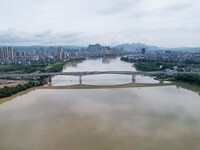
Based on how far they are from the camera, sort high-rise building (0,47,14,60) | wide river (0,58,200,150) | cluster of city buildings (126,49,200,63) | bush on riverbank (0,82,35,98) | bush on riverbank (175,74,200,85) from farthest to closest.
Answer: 1. high-rise building (0,47,14,60)
2. cluster of city buildings (126,49,200,63)
3. bush on riverbank (175,74,200,85)
4. bush on riverbank (0,82,35,98)
5. wide river (0,58,200,150)

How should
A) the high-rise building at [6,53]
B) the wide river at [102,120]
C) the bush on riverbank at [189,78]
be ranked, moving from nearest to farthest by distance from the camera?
the wide river at [102,120], the bush on riverbank at [189,78], the high-rise building at [6,53]

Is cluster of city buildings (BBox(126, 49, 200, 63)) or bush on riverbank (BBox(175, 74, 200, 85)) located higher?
cluster of city buildings (BBox(126, 49, 200, 63))

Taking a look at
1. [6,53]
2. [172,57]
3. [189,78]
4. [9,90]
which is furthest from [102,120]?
Result: [6,53]

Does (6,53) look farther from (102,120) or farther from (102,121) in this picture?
(102,121)

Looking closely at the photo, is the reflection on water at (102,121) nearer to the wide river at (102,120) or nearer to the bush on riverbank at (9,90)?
the wide river at (102,120)

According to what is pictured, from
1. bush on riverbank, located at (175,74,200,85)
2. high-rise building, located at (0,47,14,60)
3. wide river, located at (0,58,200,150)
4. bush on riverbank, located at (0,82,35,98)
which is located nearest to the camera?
wide river, located at (0,58,200,150)

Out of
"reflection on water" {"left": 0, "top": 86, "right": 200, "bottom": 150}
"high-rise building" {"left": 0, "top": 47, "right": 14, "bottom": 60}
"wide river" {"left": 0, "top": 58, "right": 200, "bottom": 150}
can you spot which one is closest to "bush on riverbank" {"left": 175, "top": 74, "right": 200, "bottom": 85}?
"wide river" {"left": 0, "top": 58, "right": 200, "bottom": 150}

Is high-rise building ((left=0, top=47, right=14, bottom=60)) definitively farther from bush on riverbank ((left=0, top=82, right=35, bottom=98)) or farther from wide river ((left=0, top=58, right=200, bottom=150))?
wide river ((left=0, top=58, right=200, bottom=150))

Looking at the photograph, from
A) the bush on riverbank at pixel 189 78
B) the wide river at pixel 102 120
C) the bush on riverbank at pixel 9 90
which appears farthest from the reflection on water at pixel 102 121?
the bush on riverbank at pixel 189 78

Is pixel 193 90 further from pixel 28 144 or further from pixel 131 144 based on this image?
pixel 28 144

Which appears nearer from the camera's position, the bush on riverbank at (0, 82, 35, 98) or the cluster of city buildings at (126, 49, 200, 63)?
the bush on riverbank at (0, 82, 35, 98)
